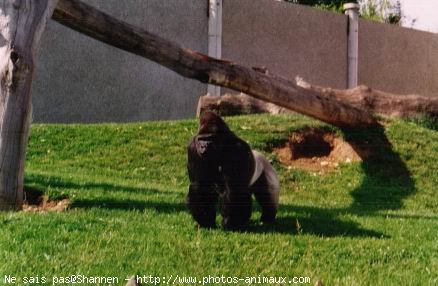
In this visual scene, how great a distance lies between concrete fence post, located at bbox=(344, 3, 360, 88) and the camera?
51.1 ft

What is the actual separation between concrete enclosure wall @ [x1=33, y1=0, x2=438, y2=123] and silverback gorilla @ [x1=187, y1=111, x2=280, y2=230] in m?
7.97

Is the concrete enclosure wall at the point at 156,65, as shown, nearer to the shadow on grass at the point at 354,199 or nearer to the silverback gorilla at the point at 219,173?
Result: the shadow on grass at the point at 354,199

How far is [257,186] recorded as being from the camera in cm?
520

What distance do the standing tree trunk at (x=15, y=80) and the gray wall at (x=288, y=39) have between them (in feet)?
26.5

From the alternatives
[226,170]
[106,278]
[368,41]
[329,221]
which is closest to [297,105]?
[329,221]

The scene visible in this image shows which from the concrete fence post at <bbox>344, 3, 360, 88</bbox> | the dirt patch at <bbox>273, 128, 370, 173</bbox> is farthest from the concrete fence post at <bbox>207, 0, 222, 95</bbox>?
the concrete fence post at <bbox>344, 3, 360, 88</bbox>

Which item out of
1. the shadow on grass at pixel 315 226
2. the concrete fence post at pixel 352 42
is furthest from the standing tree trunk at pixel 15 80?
the concrete fence post at pixel 352 42

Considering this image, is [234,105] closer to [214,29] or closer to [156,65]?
[156,65]

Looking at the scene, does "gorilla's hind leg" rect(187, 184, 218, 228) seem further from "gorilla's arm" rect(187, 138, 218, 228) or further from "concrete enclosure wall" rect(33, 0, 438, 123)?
"concrete enclosure wall" rect(33, 0, 438, 123)

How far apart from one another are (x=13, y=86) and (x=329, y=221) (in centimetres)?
301

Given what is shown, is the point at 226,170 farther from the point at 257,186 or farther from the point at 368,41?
the point at 368,41

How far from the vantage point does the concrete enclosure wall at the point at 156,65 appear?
12.3m

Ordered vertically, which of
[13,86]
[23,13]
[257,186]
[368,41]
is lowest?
[257,186]

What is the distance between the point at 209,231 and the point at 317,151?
5.07m
